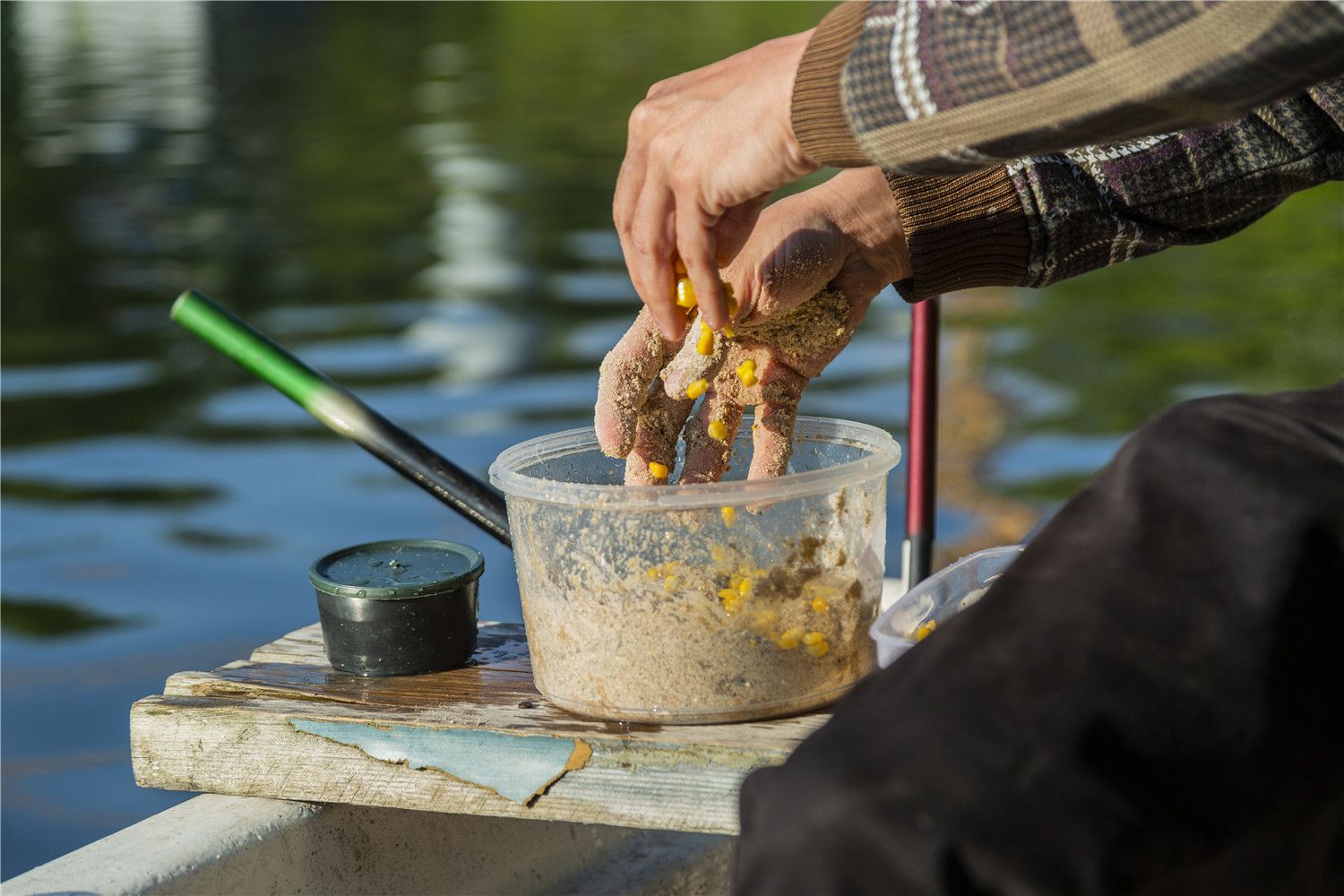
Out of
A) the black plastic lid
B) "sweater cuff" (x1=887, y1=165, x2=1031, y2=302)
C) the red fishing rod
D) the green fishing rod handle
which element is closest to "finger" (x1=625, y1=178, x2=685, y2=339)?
"sweater cuff" (x1=887, y1=165, x2=1031, y2=302)

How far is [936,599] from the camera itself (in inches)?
57.1

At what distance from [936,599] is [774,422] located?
0.22 m

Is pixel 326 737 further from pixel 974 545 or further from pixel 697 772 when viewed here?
pixel 974 545

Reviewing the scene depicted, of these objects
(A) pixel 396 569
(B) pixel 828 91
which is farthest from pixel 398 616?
(B) pixel 828 91

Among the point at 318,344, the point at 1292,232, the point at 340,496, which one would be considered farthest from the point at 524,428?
the point at 1292,232

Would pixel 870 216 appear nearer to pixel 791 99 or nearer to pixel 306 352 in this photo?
pixel 791 99

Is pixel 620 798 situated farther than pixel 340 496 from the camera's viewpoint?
No

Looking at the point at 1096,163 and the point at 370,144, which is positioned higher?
the point at 1096,163

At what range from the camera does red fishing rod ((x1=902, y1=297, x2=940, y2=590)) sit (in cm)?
212

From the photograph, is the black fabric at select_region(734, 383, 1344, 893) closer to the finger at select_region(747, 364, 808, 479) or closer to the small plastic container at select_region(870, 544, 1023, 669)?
the small plastic container at select_region(870, 544, 1023, 669)

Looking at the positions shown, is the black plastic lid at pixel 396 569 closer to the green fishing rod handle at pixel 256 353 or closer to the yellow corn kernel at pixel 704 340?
the green fishing rod handle at pixel 256 353

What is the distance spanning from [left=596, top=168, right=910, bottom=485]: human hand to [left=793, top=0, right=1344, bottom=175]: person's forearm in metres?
0.32

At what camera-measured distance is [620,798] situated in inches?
54.7

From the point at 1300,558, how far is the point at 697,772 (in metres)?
0.65
